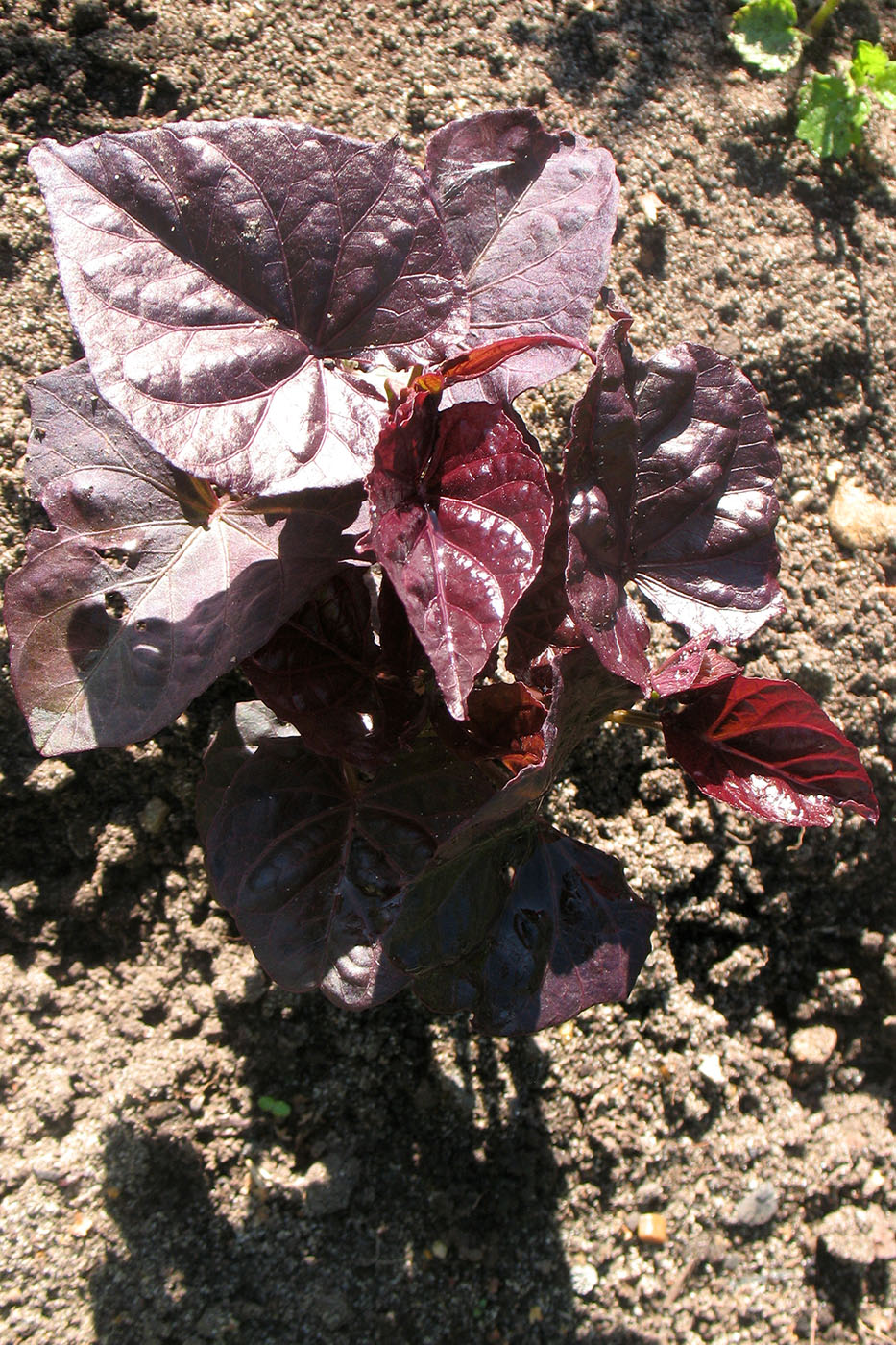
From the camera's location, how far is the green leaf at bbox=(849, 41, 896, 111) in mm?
2043

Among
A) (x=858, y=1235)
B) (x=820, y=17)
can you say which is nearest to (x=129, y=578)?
(x=858, y=1235)

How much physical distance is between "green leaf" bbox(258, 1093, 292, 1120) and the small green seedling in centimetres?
208

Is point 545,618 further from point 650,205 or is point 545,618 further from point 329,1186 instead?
point 650,205

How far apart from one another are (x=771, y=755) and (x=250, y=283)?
80 cm

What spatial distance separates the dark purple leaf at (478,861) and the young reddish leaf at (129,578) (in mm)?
301

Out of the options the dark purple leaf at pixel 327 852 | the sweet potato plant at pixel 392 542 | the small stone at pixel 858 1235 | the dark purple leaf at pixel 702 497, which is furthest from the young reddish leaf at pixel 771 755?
the small stone at pixel 858 1235

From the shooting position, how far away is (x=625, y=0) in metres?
2.19

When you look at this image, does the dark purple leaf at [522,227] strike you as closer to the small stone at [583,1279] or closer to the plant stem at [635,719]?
the plant stem at [635,719]

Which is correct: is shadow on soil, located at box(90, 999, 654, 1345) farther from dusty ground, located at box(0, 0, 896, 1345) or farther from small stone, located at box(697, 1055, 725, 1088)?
small stone, located at box(697, 1055, 725, 1088)

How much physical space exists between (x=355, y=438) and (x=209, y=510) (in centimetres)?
31

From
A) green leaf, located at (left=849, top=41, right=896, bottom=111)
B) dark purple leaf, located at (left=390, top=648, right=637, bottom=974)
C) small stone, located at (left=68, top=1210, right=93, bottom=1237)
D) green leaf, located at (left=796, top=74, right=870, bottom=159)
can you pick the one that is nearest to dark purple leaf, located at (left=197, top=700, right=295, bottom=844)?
dark purple leaf, located at (left=390, top=648, right=637, bottom=974)

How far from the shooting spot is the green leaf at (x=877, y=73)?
6.70 ft

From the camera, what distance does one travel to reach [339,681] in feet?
4.00

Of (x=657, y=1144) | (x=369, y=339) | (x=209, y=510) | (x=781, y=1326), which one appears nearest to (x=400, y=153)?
(x=369, y=339)
